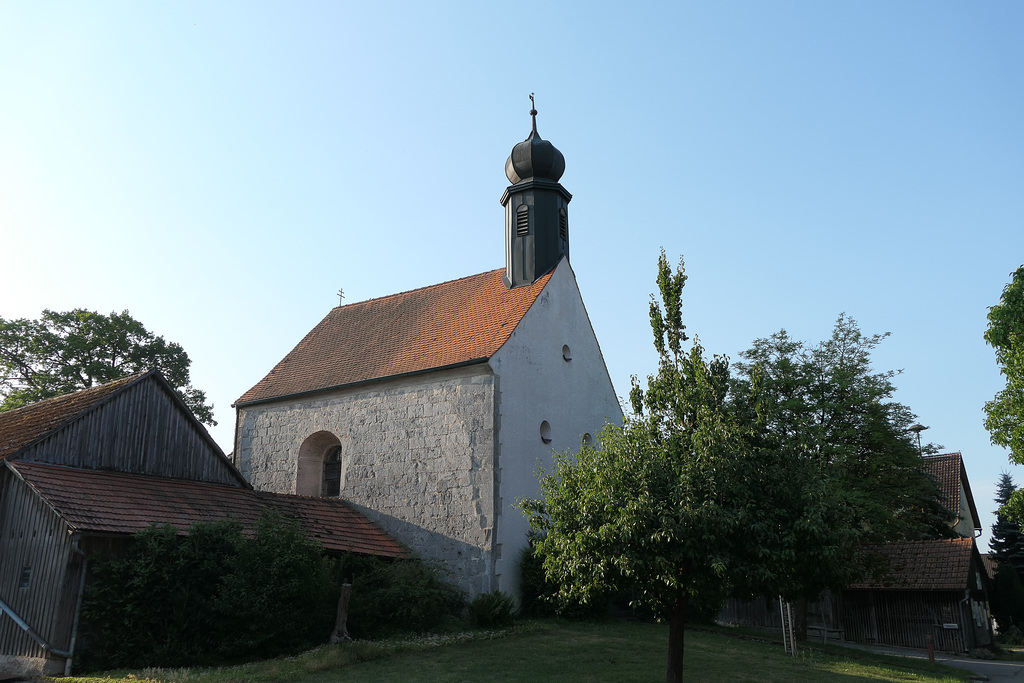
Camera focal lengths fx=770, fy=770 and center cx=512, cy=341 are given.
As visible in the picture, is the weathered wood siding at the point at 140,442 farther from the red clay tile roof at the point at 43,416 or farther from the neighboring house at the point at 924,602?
the neighboring house at the point at 924,602

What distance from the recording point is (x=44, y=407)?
1811cm

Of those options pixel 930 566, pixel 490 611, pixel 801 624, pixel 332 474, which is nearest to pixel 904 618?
pixel 930 566

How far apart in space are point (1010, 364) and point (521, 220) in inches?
518

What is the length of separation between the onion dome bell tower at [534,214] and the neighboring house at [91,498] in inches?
346

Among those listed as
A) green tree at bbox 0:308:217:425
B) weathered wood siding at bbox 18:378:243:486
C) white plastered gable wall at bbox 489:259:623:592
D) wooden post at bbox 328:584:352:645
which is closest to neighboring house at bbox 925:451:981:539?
white plastered gable wall at bbox 489:259:623:592

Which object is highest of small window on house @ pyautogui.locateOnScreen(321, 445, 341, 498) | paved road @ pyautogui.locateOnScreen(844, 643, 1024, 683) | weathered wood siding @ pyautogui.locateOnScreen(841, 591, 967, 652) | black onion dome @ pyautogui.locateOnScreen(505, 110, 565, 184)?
black onion dome @ pyautogui.locateOnScreen(505, 110, 565, 184)

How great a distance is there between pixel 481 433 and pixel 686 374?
26.9 feet

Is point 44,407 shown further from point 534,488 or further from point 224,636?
point 534,488

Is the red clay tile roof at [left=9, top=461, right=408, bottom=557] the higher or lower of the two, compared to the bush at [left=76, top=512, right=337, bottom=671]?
higher

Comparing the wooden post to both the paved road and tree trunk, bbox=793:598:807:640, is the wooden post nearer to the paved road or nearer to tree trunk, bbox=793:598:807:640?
tree trunk, bbox=793:598:807:640

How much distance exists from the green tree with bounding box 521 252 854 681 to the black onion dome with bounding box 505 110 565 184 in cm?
1206

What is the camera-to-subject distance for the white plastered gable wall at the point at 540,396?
19.0 meters

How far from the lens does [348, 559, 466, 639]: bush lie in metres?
16.2

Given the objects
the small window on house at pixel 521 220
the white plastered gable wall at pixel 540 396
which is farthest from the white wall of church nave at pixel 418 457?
the small window on house at pixel 521 220
